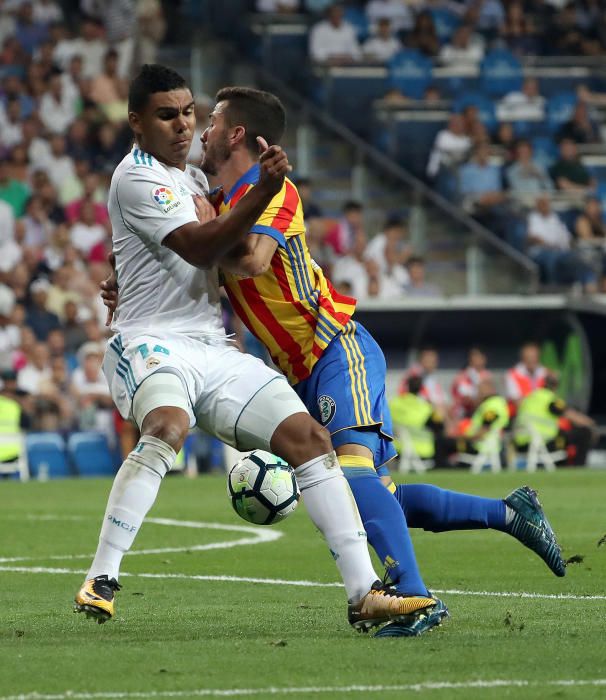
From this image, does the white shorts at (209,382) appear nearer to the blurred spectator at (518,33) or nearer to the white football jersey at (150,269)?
the white football jersey at (150,269)

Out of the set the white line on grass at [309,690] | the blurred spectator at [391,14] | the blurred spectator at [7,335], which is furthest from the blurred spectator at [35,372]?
the white line on grass at [309,690]

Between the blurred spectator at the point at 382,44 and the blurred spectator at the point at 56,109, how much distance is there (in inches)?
187

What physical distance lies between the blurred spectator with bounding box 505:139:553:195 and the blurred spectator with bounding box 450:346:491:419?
284 cm

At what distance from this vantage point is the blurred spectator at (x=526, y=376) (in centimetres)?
2044

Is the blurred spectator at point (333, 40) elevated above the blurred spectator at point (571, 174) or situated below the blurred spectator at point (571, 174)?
above

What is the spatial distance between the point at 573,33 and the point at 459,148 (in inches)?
167

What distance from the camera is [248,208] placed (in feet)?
18.8

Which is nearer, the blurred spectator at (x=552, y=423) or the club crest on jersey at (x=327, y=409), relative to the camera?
the club crest on jersey at (x=327, y=409)

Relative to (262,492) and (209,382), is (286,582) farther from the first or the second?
(209,382)

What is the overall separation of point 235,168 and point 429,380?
14.4m

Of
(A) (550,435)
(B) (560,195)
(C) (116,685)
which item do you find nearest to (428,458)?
(A) (550,435)

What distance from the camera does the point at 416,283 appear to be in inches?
829

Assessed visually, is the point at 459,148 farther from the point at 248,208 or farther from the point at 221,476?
the point at 248,208

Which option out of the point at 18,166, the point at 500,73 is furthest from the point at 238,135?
the point at 500,73
